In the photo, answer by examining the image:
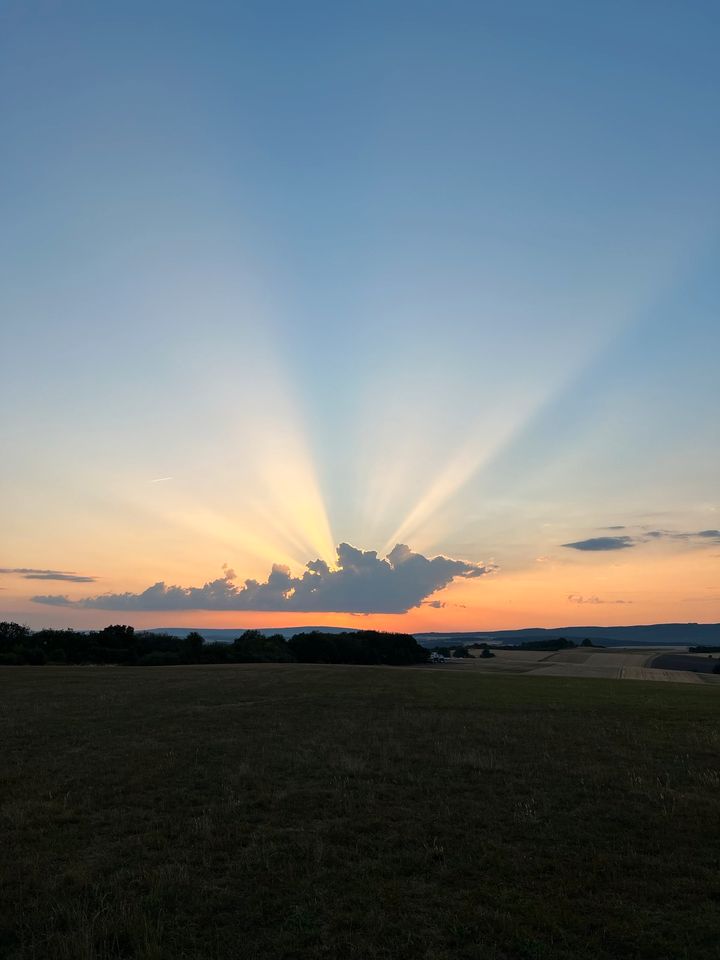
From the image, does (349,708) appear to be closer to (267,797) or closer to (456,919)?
(267,797)

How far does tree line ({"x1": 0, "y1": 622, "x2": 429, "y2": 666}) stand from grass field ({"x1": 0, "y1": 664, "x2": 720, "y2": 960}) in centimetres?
8797

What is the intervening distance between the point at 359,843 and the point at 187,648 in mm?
112635

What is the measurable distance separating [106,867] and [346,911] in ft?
16.9

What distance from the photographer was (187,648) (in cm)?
11756

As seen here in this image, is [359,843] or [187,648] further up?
[187,648]

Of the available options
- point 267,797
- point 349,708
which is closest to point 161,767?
point 267,797

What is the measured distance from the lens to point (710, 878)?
11297 mm

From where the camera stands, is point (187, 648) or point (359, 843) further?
point (187, 648)

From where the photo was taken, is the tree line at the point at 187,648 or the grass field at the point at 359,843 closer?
the grass field at the point at 359,843

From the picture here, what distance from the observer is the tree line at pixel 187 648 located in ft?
351

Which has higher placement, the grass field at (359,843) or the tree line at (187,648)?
the tree line at (187,648)

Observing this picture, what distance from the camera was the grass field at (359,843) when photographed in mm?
9297

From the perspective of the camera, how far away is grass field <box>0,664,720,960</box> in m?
9.30

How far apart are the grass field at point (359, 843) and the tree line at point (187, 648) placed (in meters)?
88.0
